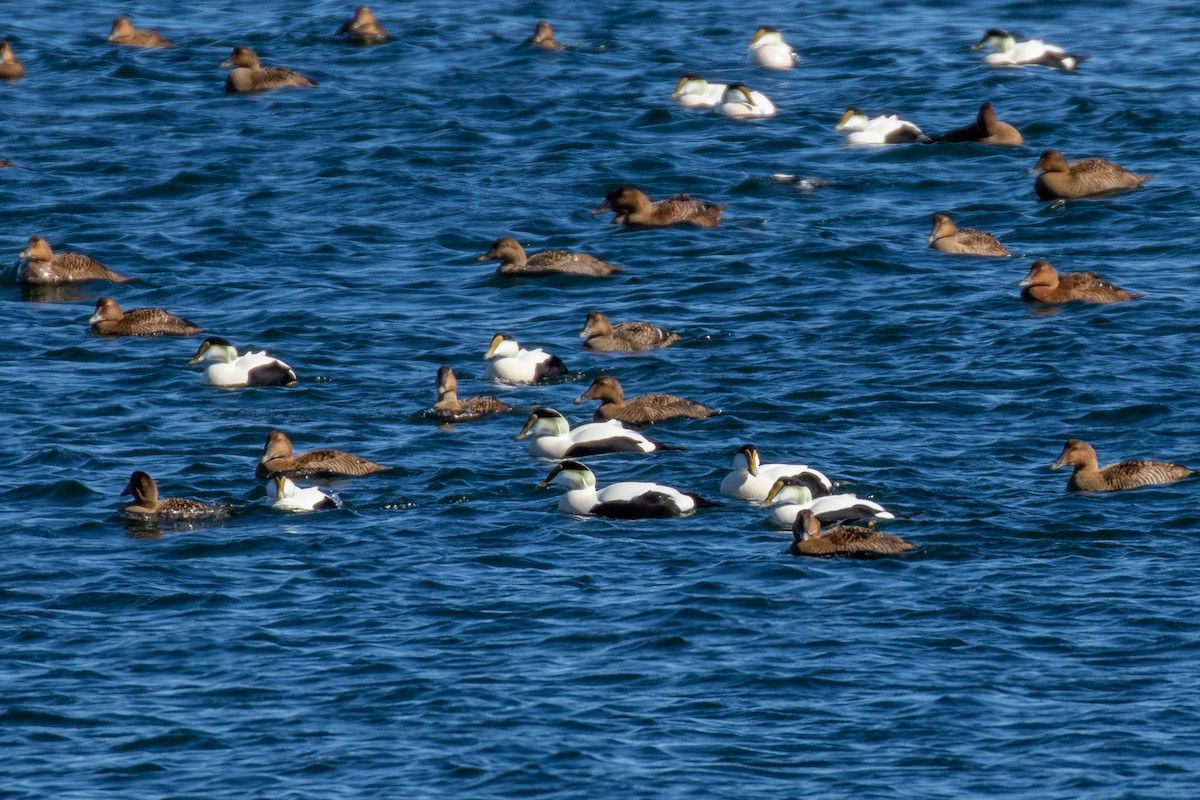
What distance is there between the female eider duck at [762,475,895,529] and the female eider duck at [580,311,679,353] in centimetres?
474

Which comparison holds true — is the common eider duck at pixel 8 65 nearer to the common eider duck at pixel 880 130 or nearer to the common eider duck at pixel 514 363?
the common eider duck at pixel 880 130

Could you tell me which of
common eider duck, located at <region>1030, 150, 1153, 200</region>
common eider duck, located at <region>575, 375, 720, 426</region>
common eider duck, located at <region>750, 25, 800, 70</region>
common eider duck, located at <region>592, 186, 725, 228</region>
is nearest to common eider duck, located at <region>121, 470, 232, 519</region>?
common eider duck, located at <region>575, 375, 720, 426</region>

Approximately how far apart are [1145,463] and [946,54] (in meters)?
18.3

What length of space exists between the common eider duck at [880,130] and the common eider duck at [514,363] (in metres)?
9.78

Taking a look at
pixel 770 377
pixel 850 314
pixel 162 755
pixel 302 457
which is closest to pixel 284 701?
pixel 162 755

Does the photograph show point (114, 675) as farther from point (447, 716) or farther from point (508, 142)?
point (508, 142)

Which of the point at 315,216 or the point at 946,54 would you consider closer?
the point at 315,216

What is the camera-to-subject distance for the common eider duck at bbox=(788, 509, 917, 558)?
15.7 m

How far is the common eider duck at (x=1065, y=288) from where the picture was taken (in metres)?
22.4

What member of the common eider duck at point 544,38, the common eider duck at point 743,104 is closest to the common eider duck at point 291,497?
the common eider duck at point 743,104

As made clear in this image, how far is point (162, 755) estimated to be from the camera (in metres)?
12.7

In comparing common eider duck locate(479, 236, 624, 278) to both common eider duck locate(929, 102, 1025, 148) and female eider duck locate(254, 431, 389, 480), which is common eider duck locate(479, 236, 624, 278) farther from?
common eider duck locate(929, 102, 1025, 148)

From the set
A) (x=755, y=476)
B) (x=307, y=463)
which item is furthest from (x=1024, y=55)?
(x=307, y=463)

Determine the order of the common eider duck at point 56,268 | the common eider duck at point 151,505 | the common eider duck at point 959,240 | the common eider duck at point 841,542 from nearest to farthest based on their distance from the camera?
the common eider duck at point 841,542, the common eider duck at point 151,505, the common eider duck at point 56,268, the common eider duck at point 959,240
